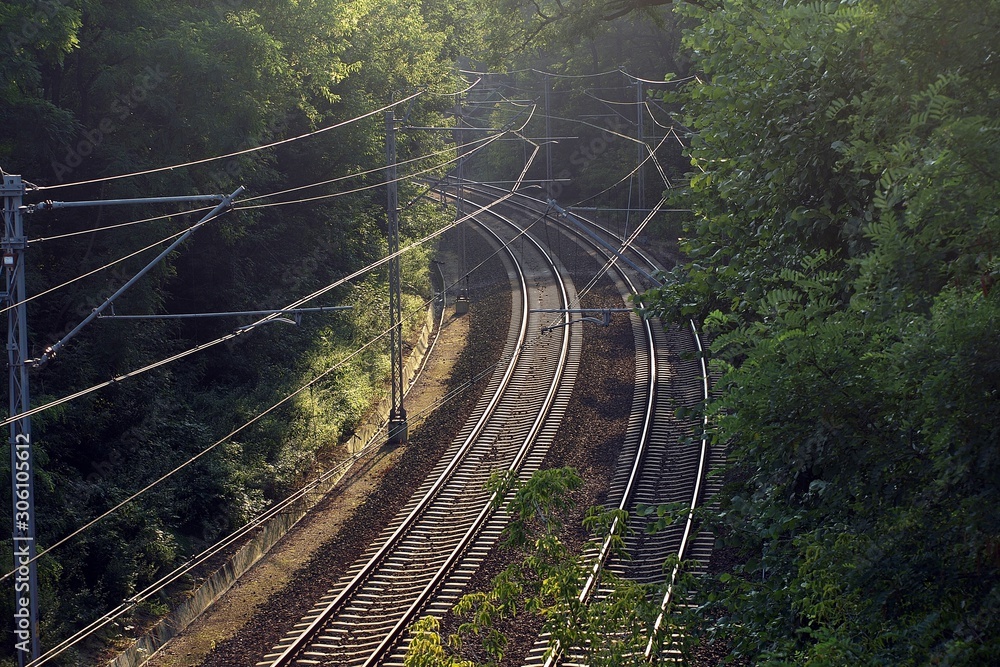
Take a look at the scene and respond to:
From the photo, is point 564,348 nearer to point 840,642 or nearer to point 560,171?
point 840,642

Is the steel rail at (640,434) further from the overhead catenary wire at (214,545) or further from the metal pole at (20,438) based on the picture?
the metal pole at (20,438)

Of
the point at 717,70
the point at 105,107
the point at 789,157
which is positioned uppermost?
the point at 105,107

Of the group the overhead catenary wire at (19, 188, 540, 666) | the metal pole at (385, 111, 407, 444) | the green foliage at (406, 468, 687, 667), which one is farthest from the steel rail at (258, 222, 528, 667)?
the green foliage at (406, 468, 687, 667)

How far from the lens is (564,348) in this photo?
28031mm

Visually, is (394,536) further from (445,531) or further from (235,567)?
(235,567)

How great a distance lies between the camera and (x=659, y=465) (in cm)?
1927

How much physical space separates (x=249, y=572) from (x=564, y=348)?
13.7m

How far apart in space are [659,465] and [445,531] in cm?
498

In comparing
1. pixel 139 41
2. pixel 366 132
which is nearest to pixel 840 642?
pixel 139 41

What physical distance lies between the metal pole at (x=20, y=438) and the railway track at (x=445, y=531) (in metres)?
3.21

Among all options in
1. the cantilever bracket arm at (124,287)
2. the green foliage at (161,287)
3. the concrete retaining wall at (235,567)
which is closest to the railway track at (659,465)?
the cantilever bracket arm at (124,287)

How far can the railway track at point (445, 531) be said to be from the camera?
13.5 meters

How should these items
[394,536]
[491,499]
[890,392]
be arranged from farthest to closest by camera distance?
[394,536], [491,499], [890,392]

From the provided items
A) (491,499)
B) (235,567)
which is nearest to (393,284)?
(235,567)
